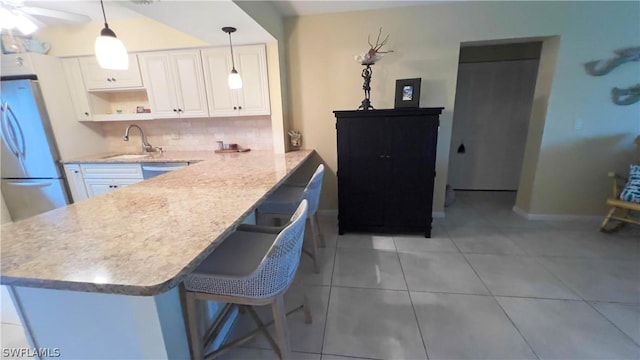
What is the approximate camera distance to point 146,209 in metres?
1.20

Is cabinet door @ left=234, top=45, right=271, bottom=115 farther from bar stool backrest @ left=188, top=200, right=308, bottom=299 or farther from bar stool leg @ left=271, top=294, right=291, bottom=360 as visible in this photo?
bar stool leg @ left=271, top=294, right=291, bottom=360

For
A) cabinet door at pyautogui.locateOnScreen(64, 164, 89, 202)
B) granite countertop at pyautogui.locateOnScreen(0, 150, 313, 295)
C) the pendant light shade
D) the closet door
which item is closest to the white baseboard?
the closet door

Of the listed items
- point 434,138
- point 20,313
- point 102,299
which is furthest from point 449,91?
point 20,313

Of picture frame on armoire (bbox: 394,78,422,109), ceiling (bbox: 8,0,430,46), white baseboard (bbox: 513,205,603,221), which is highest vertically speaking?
ceiling (bbox: 8,0,430,46)

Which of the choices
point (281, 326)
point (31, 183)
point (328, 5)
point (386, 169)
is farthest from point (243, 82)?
point (31, 183)

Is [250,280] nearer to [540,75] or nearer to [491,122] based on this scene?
[540,75]

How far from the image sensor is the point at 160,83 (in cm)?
294

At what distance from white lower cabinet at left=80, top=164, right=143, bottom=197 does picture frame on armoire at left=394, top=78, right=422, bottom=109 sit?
2.96 metres

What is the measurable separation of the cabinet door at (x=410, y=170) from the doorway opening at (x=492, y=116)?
1.77m

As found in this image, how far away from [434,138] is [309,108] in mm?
1480

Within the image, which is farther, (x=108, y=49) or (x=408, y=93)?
(x=408, y=93)

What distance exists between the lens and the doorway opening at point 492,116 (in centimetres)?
371

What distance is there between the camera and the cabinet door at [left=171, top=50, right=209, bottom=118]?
2.84m

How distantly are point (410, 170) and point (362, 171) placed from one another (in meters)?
0.49
